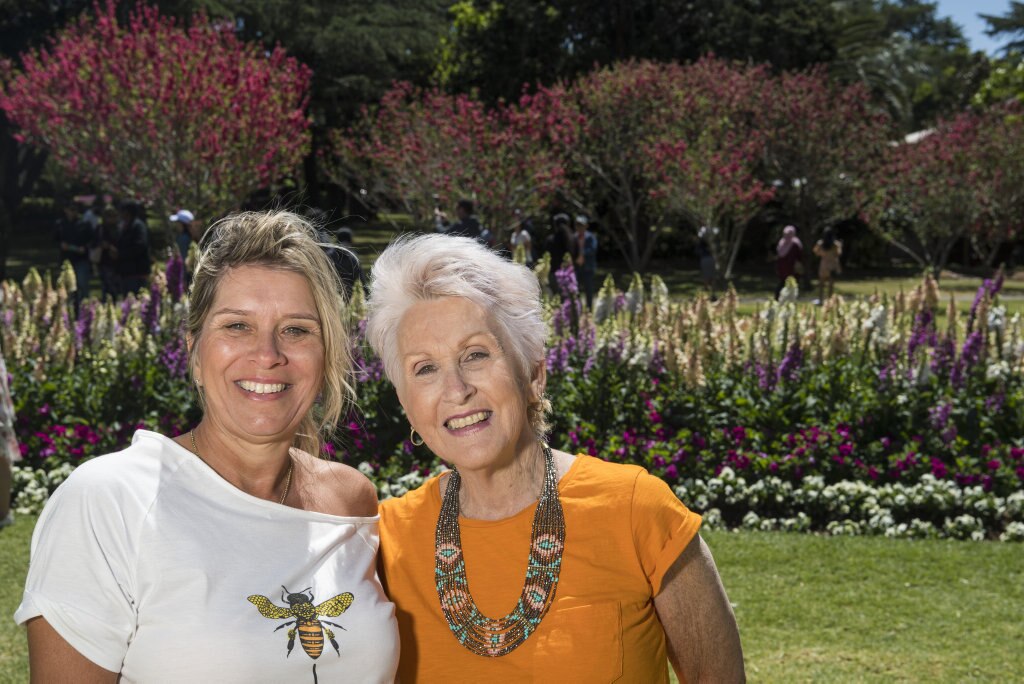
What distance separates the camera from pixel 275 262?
239cm

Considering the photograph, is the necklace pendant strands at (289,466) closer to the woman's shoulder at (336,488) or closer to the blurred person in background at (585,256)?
the woman's shoulder at (336,488)

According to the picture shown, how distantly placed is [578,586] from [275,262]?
0.95m

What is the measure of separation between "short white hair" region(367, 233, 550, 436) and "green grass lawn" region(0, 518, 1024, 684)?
2829mm

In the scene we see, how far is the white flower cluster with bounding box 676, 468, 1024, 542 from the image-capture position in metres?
6.54

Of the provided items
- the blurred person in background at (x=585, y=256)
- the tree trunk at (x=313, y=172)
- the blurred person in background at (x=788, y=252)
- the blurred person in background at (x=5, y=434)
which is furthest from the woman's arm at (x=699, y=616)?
the tree trunk at (x=313, y=172)

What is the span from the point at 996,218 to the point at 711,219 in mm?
8914

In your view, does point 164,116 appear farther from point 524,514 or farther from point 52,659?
point 52,659

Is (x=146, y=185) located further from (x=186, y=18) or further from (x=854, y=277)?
(x=854, y=277)

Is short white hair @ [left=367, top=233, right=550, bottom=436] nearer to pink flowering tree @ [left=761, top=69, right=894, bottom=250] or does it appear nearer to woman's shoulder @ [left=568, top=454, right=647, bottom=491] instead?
woman's shoulder @ [left=568, top=454, right=647, bottom=491]

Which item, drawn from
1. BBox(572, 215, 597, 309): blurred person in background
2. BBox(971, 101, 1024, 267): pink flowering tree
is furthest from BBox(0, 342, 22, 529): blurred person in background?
BBox(971, 101, 1024, 267): pink flowering tree

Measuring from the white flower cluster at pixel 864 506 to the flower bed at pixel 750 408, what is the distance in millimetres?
11

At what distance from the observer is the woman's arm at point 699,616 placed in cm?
229

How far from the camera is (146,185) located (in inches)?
787

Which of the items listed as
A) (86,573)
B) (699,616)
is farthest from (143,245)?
(699,616)
